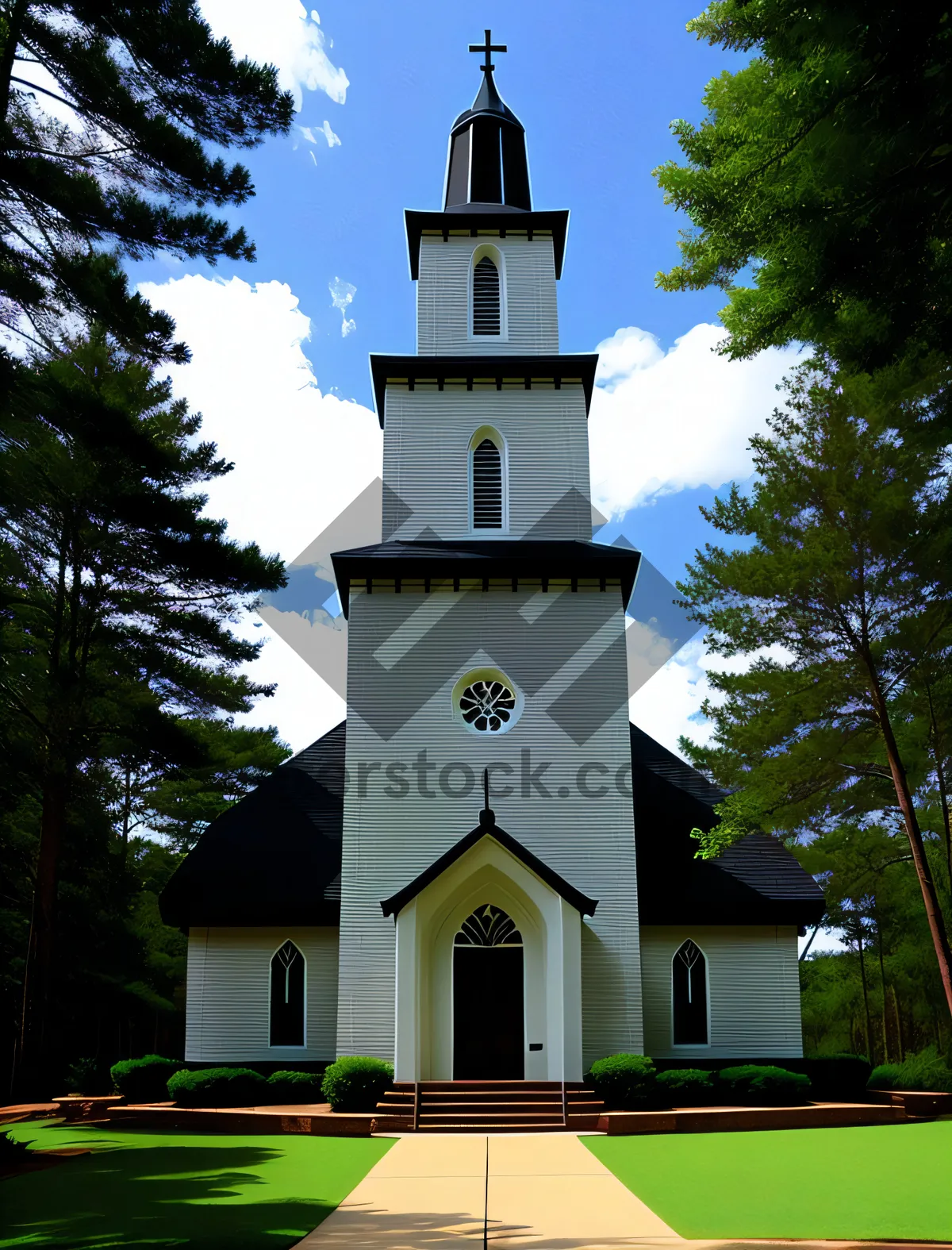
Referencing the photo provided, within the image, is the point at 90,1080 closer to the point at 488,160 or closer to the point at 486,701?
the point at 486,701

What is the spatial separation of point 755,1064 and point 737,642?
7.79m

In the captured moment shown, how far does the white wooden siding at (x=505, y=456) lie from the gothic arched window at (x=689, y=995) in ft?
27.9

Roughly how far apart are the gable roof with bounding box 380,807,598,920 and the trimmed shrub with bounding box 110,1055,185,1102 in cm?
590

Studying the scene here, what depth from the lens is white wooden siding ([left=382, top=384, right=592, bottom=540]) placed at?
72.4ft

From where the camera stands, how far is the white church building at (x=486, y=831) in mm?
18594

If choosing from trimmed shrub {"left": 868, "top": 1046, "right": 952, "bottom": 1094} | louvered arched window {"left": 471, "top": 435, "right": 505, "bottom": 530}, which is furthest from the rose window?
trimmed shrub {"left": 868, "top": 1046, "right": 952, "bottom": 1094}

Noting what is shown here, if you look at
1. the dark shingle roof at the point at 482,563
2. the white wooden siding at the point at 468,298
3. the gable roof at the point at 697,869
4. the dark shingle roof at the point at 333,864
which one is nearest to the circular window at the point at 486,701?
the dark shingle roof at the point at 482,563

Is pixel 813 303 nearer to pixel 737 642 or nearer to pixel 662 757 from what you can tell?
pixel 737 642

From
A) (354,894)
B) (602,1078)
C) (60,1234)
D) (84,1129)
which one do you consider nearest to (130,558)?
(354,894)

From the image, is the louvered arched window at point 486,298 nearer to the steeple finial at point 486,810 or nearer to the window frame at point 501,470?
the window frame at point 501,470

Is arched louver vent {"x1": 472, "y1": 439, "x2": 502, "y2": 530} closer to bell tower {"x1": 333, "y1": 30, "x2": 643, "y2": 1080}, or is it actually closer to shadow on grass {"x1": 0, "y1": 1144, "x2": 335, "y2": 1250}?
bell tower {"x1": 333, "y1": 30, "x2": 643, "y2": 1080}

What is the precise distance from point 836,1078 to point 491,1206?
1263 centimetres

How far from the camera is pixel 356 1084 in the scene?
16984 millimetres

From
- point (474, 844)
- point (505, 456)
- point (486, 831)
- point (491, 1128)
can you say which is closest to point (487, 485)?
point (505, 456)
